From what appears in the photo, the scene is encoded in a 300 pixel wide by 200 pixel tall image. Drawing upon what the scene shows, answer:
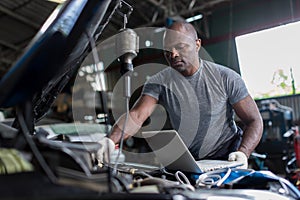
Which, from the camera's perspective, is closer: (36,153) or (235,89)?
(36,153)

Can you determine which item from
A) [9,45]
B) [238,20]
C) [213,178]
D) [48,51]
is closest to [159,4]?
[238,20]

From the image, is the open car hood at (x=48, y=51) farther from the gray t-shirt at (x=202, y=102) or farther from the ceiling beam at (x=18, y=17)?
the ceiling beam at (x=18, y=17)

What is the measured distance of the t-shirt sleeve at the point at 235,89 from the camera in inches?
67.3

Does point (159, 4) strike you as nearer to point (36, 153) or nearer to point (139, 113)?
point (139, 113)

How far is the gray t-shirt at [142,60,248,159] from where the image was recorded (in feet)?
5.50

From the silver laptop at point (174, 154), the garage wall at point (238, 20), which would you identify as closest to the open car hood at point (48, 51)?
the silver laptop at point (174, 154)

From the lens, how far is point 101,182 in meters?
0.60

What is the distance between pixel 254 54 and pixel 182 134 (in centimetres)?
453

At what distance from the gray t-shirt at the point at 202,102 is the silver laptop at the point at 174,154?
16.9 inches

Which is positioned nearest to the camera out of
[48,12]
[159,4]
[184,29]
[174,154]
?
[174,154]

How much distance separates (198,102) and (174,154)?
687mm

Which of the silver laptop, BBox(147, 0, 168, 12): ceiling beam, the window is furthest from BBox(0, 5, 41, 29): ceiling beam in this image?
the silver laptop

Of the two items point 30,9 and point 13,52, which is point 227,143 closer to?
point 30,9

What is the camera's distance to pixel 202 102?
176 cm
